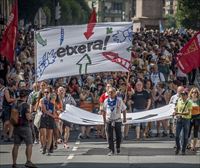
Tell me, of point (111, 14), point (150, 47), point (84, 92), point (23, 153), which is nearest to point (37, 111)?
point (23, 153)

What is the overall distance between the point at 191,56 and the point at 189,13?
162 feet

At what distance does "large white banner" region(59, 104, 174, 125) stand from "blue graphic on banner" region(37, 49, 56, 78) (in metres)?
1.28

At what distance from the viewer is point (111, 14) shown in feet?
573

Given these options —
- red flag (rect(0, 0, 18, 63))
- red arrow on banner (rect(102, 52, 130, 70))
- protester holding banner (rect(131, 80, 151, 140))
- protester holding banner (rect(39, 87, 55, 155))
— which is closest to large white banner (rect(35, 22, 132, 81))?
red arrow on banner (rect(102, 52, 130, 70))

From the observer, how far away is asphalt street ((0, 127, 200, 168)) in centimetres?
1870

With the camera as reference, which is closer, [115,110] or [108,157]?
[108,157]

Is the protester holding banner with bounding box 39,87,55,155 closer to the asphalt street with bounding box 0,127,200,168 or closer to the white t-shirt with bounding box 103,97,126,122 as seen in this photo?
the asphalt street with bounding box 0,127,200,168

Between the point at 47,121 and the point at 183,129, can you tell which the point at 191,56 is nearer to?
the point at 183,129

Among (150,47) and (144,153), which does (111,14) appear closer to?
(150,47)

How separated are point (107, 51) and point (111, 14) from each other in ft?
503

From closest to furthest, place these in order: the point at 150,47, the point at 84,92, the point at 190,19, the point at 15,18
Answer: the point at 15,18 < the point at 84,92 < the point at 150,47 < the point at 190,19

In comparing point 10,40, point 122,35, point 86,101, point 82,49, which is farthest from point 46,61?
point 86,101

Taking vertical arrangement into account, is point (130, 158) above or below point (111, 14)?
below

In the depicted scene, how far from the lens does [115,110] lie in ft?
67.4
